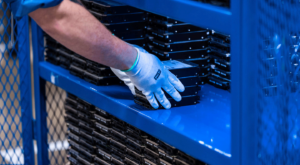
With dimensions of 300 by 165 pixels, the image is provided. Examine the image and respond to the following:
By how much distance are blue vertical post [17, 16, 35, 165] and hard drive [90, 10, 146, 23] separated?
0.69 metres

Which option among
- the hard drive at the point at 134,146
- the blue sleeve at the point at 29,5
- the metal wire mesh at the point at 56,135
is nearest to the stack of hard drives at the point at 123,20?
the hard drive at the point at 134,146

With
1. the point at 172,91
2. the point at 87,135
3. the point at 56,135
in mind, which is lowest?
the point at 56,135

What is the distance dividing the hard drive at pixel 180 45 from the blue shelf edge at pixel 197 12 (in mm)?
401

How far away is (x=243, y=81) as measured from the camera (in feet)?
3.96

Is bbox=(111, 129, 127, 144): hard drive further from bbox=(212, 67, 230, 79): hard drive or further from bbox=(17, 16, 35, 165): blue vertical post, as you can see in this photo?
bbox=(17, 16, 35, 165): blue vertical post

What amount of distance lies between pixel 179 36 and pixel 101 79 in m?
0.42

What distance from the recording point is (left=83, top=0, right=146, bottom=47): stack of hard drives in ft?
6.51

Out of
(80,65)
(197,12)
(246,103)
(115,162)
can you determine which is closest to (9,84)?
(80,65)

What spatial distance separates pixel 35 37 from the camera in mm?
2508

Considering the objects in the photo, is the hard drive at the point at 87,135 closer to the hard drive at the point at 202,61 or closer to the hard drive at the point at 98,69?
the hard drive at the point at 98,69

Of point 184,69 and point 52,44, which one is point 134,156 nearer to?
point 184,69

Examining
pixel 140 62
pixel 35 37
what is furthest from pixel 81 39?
pixel 35 37

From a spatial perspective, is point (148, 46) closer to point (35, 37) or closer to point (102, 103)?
point (102, 103)

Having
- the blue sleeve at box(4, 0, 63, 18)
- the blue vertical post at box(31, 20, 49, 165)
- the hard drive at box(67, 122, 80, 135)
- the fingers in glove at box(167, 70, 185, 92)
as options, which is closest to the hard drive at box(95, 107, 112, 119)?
the hard drive at box(67, 122, 80, 135)
